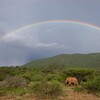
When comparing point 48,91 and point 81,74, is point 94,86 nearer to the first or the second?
point 48,91

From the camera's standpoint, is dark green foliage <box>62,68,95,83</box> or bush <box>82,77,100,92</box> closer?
bush <box>82,77,100,92</box>

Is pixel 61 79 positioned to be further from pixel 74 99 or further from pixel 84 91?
pixel 74 99

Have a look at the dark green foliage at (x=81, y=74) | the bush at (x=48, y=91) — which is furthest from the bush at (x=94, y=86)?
the dark green foliage at (x=81, y=74)

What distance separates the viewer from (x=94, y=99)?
17.0 m

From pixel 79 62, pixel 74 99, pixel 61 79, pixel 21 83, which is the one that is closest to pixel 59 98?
pixel 74 99

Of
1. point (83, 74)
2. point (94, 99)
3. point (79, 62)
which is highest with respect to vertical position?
point (79, 62)

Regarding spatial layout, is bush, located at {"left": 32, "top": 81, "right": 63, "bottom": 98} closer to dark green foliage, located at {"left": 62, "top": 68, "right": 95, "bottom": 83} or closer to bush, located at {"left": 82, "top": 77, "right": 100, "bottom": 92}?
bush, located at {"left": 82, "top": 77, "right": 100, "bottom": 92}

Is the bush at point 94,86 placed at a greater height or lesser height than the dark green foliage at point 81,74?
lesser

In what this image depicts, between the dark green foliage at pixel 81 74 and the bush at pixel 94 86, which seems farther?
the dark green foliage at pixel 81 74

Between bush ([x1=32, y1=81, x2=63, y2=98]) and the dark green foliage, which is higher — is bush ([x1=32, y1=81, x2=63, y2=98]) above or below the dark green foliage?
below

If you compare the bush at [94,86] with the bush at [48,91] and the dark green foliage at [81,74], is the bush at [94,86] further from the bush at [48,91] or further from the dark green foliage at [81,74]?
the dark green foliage at [81,74]

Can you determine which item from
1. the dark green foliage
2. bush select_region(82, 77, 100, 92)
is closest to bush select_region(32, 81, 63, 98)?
bush select_region(82, 77, 100, 92)

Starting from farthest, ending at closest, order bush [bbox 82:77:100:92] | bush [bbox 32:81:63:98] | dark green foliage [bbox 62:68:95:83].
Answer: dark green foliage [bbox 62:68:95:83] → bush [bbox 82:77:100:92] → bush [bbox 32:81:63:98]

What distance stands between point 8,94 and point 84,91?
17.6 feet
